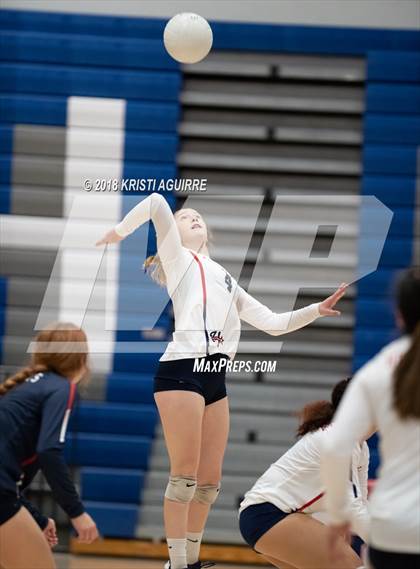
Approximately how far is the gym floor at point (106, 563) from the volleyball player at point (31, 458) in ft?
6.20

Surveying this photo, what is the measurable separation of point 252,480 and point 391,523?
126 inches

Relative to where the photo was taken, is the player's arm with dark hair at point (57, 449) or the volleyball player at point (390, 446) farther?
the player's arm with dark hair at point (57, 449)

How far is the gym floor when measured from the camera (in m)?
5.66

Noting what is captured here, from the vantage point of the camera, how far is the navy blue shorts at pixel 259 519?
12.5ft

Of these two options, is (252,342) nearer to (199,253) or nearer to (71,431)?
(199,253)

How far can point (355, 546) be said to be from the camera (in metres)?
5.03

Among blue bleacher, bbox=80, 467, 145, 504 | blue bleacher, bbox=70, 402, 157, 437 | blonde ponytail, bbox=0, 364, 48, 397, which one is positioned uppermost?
blonde ponytail, bbox=0, 364, 48, 397

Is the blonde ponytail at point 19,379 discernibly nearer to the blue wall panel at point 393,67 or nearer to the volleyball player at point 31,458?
the volleyball player at point 31,458

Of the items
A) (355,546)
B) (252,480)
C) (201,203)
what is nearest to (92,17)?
(201,203)

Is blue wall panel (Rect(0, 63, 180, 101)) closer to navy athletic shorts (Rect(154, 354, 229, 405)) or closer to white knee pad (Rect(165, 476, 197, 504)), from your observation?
navy athletic shorts (Rect(154, 354, 229, 405))

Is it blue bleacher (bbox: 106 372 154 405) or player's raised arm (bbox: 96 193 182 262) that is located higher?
player's raised arm (bbox: 96 193 182 262)

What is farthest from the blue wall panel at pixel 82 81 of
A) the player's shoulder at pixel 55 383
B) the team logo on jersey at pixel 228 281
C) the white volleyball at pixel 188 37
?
the player's shoulder at pixel 55 383

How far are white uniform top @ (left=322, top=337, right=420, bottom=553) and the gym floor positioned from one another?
322 cm

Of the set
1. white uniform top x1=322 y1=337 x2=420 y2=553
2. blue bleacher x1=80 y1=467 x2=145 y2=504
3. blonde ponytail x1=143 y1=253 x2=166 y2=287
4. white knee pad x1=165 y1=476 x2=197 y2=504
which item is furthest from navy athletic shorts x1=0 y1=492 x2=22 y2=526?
blue bleacher x1=80 y1=467 x2=145 y2=504
